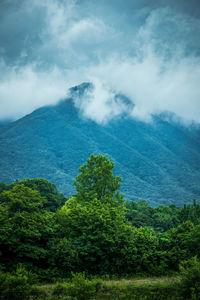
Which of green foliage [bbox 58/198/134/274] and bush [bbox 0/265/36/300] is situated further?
green foliage [bbox 58/198/134/274]

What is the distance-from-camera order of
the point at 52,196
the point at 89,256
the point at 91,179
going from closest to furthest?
1. the point at 89,256
2. the point at 91,179
3. the point at 52,196

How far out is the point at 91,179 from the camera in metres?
27.6

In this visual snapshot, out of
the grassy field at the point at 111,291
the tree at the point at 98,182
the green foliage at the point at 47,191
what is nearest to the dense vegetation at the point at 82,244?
the grassy field at the point at 111,291

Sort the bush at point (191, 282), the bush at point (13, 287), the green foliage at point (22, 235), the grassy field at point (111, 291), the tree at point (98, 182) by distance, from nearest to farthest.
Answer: the bush at point (13, 287), the bush at point (191, 282), the grassy field at point (111, 291), the green foliage at point (22, 235), the tree at point (98, 182)

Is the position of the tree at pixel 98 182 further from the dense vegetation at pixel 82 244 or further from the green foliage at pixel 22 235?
the green foliage at pixel 22 235

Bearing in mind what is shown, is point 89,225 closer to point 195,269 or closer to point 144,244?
point 144,244

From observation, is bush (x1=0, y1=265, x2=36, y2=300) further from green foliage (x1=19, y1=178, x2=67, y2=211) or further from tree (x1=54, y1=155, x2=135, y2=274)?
green foliage (x1=19, y1=178, x2=67, y2=211)

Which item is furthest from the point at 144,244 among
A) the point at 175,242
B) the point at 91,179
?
the point at 91,179

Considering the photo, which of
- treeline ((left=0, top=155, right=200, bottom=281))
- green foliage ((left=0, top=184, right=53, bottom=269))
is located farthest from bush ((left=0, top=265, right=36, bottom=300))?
green foliage ((left=0, top=184, right=53, bottom=269))

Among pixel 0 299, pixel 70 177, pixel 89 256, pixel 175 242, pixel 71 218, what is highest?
pixel 70 177

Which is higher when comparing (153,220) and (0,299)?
(153,220)

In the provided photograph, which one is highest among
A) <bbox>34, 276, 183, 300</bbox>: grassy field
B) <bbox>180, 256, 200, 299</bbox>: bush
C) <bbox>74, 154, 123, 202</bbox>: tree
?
<bbox>74, 154, 123, 202</bbox>: tree

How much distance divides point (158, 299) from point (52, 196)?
41.0 m

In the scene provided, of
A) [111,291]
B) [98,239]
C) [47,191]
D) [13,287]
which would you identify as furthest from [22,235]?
[47,191]
